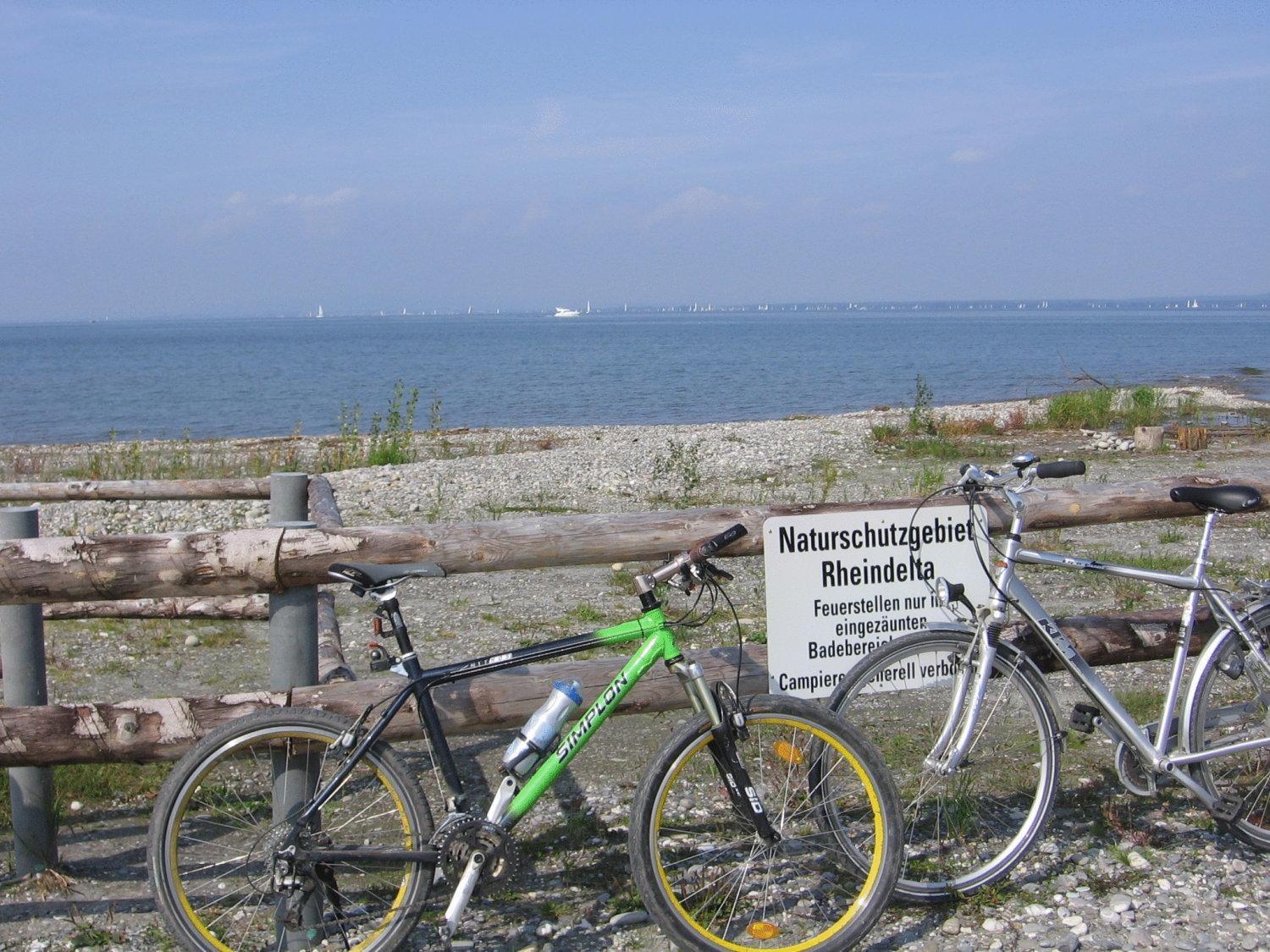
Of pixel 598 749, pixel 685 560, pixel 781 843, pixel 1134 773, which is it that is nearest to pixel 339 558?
pixel 685 560

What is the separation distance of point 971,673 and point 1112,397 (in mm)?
21359

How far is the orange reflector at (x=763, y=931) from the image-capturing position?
377cm

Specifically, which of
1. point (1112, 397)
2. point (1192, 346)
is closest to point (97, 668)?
point (1112, 397)

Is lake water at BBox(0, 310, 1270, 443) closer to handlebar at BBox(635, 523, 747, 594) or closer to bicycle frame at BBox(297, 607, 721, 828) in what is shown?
bicycle frame at BBox(297, 607, 721, 828)

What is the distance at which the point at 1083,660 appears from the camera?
4.25 m

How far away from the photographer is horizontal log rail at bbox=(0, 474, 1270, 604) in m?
3.75

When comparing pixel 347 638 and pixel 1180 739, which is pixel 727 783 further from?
pixel 347 638

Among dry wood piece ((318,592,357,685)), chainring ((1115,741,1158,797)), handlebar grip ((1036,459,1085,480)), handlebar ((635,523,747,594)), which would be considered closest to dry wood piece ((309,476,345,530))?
Answer: dry wood piece ((318,592,357,685))

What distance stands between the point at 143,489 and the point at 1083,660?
292 inches

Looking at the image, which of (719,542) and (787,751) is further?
(787,751)

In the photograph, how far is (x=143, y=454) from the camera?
69.1ft

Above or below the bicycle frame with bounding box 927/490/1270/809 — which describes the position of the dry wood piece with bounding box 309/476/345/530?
above

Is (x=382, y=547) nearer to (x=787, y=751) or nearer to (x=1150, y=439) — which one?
(x=787, y=751)

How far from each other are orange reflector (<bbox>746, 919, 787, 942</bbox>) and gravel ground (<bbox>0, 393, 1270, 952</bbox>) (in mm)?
342
